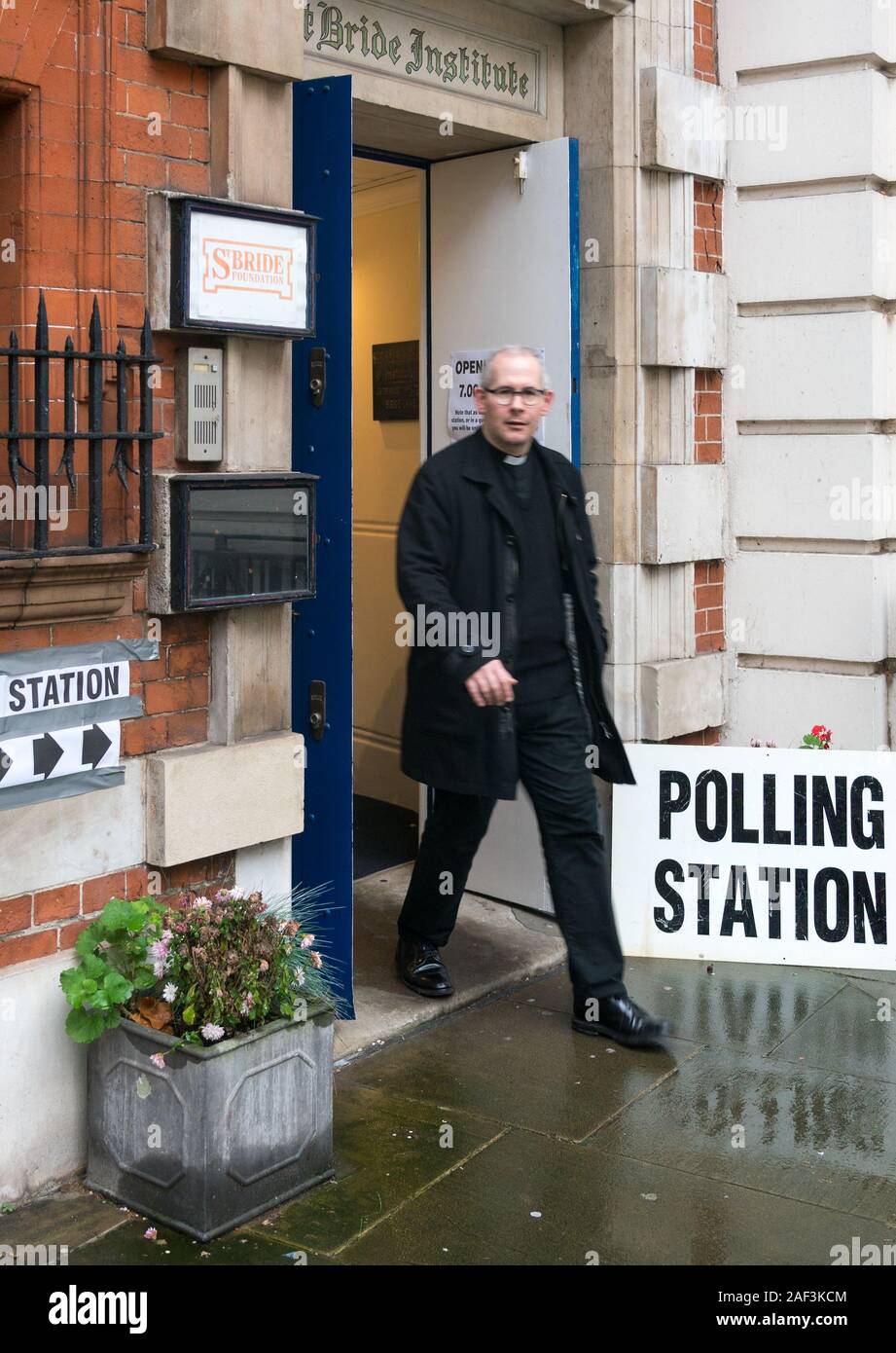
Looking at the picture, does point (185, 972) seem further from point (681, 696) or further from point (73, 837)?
point (681, 696)

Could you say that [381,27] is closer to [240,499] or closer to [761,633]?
[240,499]

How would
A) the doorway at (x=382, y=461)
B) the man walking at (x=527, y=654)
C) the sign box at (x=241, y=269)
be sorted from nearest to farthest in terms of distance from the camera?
the sign box at (x=241, y=269) < the man walking at (x=527, y=654) < the doorway at (x=382, y=461)

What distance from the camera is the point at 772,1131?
462 cm

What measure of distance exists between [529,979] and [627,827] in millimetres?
716

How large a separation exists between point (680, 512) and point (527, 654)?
182 centimetres

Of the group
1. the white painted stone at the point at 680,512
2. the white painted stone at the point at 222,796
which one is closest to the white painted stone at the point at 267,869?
the white painted stone at the point at 222,796

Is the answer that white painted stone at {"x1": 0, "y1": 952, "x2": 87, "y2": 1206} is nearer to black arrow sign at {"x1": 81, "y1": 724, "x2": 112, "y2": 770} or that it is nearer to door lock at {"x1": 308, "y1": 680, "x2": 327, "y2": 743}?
black arrow sign at {"x1": 81, "y1": 724, "x2": 112, "y2": 770}

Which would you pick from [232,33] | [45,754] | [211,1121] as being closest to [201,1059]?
[211,1121]

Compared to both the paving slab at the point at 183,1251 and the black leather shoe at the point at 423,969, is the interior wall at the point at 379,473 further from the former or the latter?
the paving slab at the point at 183,1251

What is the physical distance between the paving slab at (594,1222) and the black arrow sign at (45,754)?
1434 millimetres

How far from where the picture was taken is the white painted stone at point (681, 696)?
21.9 ft

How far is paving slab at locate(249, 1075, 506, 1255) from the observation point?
4020mm

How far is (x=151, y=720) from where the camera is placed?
447 centimetres

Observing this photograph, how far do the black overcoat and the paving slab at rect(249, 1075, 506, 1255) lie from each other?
3.36 feet
